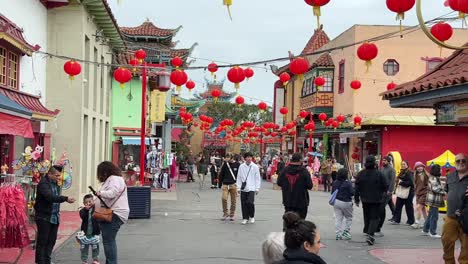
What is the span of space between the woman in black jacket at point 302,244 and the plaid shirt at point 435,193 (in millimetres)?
9630

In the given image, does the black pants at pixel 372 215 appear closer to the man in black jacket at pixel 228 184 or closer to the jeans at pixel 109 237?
the man in black jacket at pixel 228 184

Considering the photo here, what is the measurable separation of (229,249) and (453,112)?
4570 millimetres

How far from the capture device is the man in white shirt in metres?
15.4

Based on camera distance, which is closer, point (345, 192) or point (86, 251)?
point (86, 251)

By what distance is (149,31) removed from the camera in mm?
33688

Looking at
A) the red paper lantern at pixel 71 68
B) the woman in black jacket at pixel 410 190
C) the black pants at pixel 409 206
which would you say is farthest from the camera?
the black pants at pixel 409 206

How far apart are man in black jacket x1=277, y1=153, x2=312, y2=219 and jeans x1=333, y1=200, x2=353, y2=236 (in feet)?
5.27

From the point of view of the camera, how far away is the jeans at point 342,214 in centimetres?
1268

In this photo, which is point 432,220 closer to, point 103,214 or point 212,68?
point 212,68

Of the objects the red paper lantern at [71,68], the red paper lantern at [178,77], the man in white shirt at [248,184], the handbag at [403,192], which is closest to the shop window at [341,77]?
the handbag at [403,192]

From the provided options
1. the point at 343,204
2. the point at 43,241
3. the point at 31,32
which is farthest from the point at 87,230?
the point at 31,32

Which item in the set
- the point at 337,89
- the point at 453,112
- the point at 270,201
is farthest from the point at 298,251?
the point at 337,89

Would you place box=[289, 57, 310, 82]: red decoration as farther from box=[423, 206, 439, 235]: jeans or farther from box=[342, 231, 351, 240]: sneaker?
box=[423, 206, 439, 235]: jeans

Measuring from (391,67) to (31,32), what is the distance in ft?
75.6
